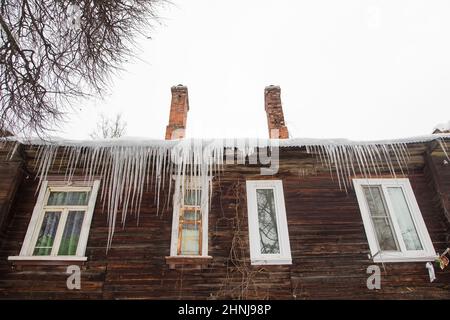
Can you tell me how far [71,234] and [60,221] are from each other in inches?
14.4

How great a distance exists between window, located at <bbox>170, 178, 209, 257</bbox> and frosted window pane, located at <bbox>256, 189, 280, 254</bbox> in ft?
3.64

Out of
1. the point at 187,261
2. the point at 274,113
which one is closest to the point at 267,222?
the point at 187,261

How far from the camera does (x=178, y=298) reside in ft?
20.8

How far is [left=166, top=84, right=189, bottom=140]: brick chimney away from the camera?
9691 millimetres

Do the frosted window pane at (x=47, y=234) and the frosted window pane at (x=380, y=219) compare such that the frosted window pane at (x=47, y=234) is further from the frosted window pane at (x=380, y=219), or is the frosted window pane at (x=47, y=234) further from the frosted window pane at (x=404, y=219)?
the frosted window pane at (x=404, y=219)

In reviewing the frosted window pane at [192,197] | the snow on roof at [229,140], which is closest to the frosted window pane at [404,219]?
the snow on roof at [229,140]

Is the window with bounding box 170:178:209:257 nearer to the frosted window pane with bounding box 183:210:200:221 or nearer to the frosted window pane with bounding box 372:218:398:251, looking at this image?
the frosted window pane with bounding box 183:210:200:221

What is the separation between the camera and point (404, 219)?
710 cm

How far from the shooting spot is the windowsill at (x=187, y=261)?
6.57 meters

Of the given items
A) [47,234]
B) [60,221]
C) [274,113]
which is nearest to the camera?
[47,234]

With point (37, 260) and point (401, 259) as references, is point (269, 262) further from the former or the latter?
point (37, 260)

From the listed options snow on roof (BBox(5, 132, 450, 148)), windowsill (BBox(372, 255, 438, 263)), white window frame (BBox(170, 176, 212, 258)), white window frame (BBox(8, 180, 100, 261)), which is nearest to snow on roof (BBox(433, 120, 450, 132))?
snow on roof (BBox(5, 132, 450, 148))

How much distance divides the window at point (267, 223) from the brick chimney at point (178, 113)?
310 centimetres
